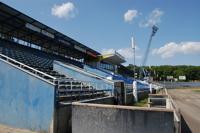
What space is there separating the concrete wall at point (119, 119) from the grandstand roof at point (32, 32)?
573 inches

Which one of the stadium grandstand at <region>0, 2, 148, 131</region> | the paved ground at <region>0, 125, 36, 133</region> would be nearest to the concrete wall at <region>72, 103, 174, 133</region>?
the stadium grandstand at <region>0, 2, 148, 131</region>

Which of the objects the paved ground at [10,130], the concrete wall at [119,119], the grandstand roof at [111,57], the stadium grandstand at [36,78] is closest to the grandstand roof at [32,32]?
the stadium grandstand at [36,78]

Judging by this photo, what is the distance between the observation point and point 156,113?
24.2 ft

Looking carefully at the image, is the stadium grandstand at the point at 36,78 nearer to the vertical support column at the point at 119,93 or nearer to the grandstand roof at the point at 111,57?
the vertical support column at the point at 119,93

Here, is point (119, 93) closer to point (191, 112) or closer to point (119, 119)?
point (191, 112)

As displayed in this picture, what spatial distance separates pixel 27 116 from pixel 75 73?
424 inches

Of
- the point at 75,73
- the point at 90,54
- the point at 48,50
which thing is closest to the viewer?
the point at 75,73

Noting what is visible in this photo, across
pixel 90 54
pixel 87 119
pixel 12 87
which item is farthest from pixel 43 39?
pixel 87 119

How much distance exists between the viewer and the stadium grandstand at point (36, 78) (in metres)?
10.8

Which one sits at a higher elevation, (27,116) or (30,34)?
(30,34)

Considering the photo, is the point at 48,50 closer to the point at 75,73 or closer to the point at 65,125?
the point at 75,73

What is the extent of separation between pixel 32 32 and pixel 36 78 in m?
16.3

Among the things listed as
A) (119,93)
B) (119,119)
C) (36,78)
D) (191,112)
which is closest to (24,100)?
(36,78)

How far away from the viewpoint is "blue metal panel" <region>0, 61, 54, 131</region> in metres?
10.6
